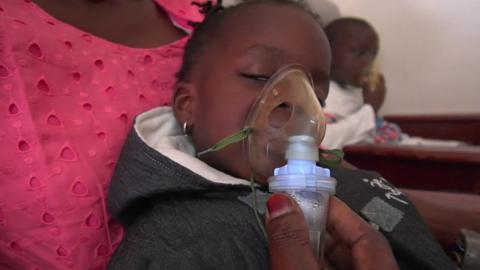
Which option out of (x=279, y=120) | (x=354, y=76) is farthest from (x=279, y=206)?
(x=354, y=76)

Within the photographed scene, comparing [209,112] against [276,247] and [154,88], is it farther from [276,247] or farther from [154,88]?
[276,247]

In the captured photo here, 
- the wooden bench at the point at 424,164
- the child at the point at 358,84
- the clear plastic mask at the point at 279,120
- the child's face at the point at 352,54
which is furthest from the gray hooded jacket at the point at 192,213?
the child's face at the point at 352,54

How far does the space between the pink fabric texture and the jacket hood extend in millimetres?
52

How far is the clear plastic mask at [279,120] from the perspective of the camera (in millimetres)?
668

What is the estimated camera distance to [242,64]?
2.76ft

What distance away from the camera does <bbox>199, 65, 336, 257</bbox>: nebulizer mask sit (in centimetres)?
55

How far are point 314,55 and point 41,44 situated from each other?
0.56m

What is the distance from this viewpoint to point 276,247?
1.72 feet

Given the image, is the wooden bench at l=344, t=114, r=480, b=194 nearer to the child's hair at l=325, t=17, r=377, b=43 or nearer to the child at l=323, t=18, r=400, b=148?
the child at l=323, t=18, r=400, b=148

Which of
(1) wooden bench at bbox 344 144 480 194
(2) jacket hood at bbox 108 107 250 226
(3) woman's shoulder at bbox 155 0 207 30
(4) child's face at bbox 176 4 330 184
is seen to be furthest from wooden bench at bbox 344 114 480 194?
(2) jacket hood at bbox 108 107 250 226

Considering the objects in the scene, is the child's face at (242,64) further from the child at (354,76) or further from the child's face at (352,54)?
the child's face at (352,54)

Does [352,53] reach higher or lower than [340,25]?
lower

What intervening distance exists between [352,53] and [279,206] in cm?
212

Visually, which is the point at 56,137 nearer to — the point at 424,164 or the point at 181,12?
the point at 181,12
